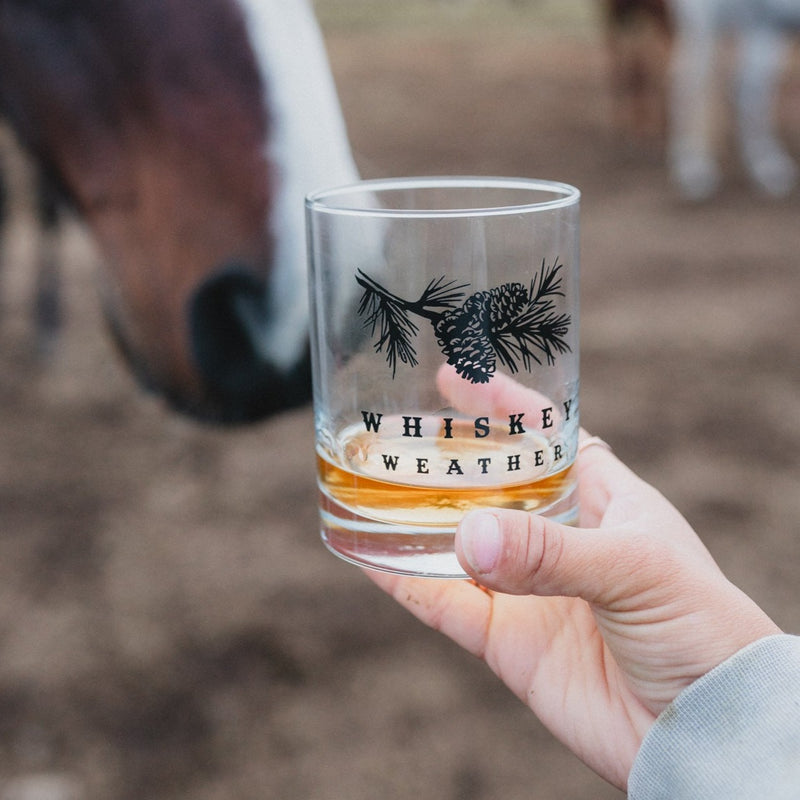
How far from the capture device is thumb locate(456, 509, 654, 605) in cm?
54

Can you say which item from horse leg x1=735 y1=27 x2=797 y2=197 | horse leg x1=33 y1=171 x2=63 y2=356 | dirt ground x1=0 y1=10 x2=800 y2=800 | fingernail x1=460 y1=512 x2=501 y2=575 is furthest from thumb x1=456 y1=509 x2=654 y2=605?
horse leg x1=735 y1=27 x2=797 y2=197

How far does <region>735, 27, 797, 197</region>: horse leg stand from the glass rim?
12.5 ft

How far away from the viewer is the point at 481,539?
0.54m

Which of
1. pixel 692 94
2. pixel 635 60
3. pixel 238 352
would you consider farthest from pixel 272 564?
pixel 635 60

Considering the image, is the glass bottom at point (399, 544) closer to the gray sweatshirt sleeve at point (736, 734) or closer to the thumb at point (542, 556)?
the thumb at point (542, 556)

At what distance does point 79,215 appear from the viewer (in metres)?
1.05

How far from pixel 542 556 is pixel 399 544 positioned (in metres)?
0.09

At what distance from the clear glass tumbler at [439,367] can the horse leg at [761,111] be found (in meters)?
3.91

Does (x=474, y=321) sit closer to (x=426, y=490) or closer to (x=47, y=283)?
(x=426, y=490)

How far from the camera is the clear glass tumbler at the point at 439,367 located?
55 centimetres

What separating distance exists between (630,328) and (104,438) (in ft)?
4.81

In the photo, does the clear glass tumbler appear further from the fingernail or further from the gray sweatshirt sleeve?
the gray sweatshirt sleeve

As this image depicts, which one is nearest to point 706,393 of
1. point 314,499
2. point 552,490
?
point 314,499

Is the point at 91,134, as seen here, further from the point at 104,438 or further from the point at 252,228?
the point at 104,438
